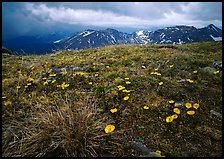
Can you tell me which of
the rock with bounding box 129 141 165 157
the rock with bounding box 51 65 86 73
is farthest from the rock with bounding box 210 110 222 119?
the rock with bounding box 51 65 86 73

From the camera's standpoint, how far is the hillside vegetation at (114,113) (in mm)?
3820

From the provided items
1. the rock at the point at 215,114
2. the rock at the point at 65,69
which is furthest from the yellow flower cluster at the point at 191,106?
the rock at the point at 65,69

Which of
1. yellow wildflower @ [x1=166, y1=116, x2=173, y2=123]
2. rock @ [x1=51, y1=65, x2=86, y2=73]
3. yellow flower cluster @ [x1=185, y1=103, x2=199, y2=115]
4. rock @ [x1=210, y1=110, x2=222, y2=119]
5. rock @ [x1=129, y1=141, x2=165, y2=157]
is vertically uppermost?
rock @ [x1=51, y1=65, x2=86, y2=73]

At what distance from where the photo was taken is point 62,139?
12.5 feet

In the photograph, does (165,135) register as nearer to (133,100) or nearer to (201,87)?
(133,100)

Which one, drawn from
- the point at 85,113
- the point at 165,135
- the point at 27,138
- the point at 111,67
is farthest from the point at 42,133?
the point at 111,67

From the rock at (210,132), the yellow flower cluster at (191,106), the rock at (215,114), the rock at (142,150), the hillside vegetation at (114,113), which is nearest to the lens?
the rock at (142,150)

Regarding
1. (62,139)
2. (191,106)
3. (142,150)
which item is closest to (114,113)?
(142,150)

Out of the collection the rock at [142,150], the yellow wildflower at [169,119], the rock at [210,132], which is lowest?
the rock at [142,150]

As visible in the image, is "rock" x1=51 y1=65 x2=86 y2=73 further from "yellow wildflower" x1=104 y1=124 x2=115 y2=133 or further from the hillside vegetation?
"yellow wildflower" x1=104 y1=124 x2=115 y2=133

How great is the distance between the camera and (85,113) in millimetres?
4262

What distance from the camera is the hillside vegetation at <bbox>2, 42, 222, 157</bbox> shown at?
382cm

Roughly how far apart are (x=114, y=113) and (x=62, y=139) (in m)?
1.53

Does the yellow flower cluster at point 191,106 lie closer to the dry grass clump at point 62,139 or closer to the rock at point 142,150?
the rock at point 142,150
